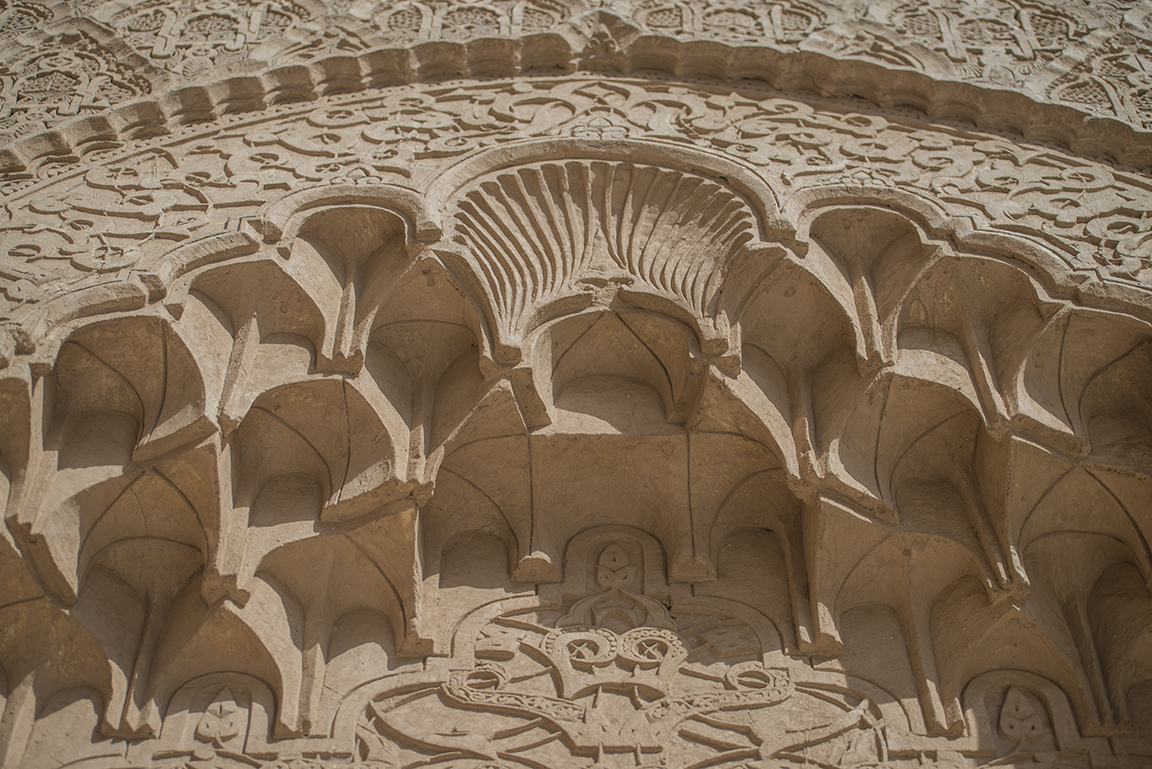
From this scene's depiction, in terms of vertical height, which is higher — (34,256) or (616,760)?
(34,256)

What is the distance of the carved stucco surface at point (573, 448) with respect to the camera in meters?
3.05

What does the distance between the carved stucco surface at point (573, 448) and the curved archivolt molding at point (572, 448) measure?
0.01 metres

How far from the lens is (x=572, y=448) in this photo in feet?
11.3

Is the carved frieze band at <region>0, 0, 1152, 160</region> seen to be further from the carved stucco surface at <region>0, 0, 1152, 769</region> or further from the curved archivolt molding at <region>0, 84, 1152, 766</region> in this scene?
the curved archivolt molding at <region>0, 84, 1152, 766</region>

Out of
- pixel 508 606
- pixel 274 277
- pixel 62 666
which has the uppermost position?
pixel 274 277

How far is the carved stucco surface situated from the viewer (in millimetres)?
3055

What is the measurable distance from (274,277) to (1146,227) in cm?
274

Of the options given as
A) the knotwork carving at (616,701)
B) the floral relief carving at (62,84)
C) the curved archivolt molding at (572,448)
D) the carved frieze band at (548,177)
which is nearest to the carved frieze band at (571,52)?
the floral relief carving at (62,84)

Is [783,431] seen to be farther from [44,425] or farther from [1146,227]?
[44,425]

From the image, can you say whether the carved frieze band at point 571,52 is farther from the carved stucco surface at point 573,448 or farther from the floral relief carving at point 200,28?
the carved stucco surface at point 573,448

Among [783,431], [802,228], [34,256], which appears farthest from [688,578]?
[34,256]

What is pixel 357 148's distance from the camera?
3.88 m

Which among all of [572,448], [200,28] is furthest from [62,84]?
[572,448]

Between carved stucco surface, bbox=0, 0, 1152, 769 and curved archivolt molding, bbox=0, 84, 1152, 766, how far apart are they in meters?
0.01
